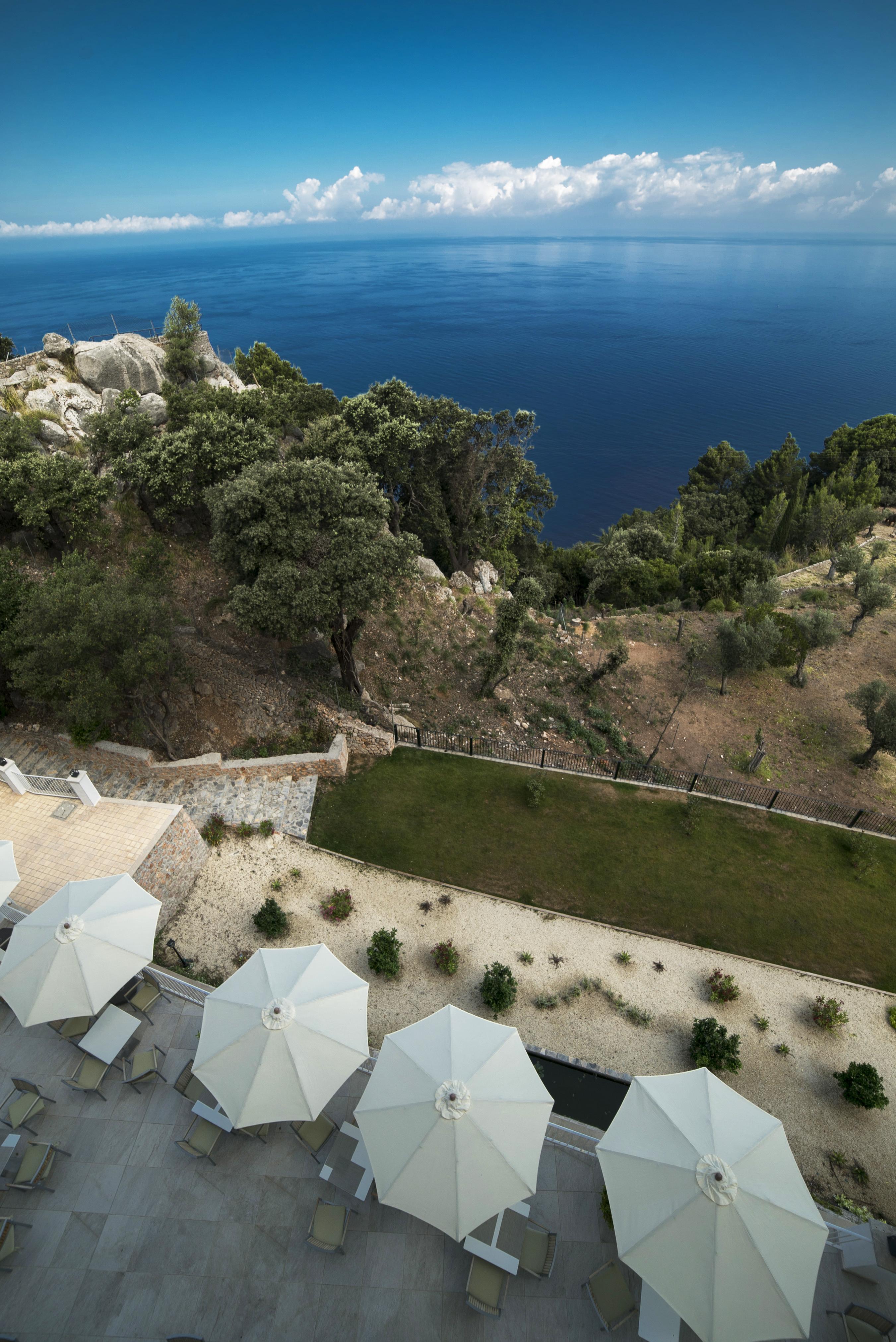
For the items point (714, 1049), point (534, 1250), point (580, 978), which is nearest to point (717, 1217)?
point (534, 1250)

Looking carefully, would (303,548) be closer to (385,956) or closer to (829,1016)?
(385,956)

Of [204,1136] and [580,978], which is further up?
[204,1136]

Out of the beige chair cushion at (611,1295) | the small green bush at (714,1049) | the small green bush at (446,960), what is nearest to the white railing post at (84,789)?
the small green bush at (446,960)

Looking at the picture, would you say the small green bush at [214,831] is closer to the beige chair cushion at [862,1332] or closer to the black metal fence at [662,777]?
the black metal fence at [662,777]

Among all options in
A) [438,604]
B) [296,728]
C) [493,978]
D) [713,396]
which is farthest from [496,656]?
[713,396]

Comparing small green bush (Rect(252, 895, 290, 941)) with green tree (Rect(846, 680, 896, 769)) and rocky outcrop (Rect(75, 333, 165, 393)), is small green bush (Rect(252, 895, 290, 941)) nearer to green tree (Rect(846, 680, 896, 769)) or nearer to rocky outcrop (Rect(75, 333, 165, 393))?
green tree (Rect(846, 680, 896, 769))

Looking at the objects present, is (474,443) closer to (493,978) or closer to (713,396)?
(493,978)
